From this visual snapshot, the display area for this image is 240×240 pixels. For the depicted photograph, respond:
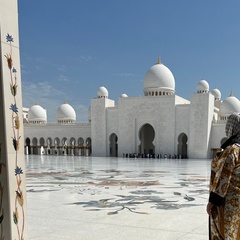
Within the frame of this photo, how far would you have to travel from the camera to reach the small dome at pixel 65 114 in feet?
111

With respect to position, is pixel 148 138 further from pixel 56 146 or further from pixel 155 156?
pixel 56 146

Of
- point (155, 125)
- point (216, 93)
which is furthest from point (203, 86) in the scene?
point (155, 125)

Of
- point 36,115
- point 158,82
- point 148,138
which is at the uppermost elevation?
point 158,82

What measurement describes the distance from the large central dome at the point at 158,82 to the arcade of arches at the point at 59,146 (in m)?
7.60

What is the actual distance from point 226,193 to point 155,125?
69.1 feet

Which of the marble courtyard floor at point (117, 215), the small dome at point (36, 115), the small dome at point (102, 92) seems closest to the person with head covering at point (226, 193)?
the marble courtyard floor at point (117, 215)

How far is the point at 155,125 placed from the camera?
900 inches

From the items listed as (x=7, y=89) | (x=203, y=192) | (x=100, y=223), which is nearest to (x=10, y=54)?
(x=7, y=89)

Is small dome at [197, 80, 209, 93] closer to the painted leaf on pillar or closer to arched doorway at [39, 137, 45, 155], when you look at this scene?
arched doorway at [39, 137, 45, 155]

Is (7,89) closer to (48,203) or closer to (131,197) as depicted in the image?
(48,203)

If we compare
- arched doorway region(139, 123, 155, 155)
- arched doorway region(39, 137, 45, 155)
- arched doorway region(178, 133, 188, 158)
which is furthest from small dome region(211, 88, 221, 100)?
arched doorway region(39, 137, 45, 155)

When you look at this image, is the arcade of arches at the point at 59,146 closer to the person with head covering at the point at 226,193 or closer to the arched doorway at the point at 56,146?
the arched doorway at the point at 56,146

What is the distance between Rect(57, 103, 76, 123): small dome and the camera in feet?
111

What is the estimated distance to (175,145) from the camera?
22.2 m
